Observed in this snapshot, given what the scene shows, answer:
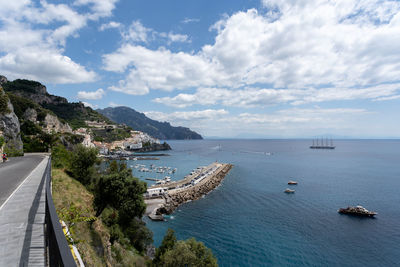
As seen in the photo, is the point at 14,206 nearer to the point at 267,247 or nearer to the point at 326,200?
the point at 267,247

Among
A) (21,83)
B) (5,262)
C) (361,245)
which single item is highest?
(21,83)

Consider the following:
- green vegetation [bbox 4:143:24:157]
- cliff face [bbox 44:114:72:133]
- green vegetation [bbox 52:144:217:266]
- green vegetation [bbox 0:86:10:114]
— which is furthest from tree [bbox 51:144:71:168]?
cliff face [bbox 44:114:72:133]

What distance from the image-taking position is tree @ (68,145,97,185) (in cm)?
2173

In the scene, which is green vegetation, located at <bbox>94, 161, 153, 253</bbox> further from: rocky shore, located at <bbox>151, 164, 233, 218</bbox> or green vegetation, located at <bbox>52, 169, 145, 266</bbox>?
rocky shore, located at <bbox>151, 164, 233, 218</bbox>

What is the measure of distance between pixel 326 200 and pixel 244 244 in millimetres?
24030

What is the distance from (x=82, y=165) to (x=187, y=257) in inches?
607

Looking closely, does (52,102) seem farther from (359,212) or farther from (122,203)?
(359,212)

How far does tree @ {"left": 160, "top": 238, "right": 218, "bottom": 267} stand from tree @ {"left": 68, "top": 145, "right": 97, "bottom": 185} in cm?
1270

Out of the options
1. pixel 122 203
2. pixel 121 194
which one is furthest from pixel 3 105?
pixel 122 203

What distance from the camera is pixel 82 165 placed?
22078 mm

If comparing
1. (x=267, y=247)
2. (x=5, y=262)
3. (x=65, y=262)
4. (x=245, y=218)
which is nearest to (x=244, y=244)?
(x=267, y=247)

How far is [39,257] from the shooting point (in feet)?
14.4

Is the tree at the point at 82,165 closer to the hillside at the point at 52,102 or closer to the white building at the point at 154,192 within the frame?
the white building at the point at 154,192

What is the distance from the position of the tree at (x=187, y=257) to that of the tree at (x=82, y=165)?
1270 centimetres
